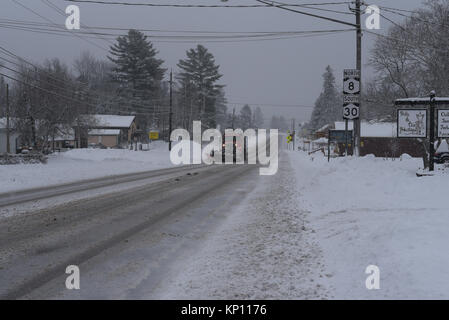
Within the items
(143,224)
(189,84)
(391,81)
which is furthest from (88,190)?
(189,84)

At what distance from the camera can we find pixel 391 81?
3072 centimetres

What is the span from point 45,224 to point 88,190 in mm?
6197

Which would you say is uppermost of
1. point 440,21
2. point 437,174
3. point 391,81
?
point 440,21

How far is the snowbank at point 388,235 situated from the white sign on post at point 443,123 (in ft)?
6.86

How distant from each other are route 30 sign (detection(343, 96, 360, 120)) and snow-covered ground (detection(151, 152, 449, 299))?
6.59 metres

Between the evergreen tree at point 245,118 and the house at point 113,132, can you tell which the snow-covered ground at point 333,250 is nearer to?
the house at point 113,132

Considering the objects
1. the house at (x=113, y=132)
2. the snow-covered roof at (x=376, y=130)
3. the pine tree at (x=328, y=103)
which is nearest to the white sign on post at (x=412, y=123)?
the snow-covered roof at (x=376, y=130)

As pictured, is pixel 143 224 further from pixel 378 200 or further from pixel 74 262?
pixel 378 200

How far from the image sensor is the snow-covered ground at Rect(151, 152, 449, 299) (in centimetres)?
477

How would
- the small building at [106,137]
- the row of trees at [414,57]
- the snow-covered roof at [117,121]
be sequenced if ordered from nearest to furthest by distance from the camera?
1. the row of trees at [414,57]
2. the snow-covered roof at [117,121]
3. the small building at [106,137]

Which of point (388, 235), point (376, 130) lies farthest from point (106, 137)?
point (388, 235)

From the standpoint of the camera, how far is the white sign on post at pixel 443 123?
12.6 metres

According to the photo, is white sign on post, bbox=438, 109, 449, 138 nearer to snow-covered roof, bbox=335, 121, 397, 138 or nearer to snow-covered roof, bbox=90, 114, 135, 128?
snow-covered roof, bbox=335, 121, 397, 138

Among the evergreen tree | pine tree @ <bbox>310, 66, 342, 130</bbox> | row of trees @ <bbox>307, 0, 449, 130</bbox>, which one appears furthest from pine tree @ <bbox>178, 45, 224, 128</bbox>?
the evergreen tree
